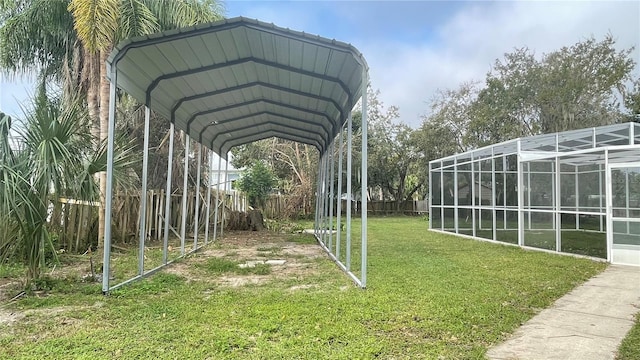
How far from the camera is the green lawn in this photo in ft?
10.6

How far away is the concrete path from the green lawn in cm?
14

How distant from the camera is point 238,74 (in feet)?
21.9

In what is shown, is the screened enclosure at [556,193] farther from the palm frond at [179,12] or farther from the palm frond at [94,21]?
the palm frond at [94,21]

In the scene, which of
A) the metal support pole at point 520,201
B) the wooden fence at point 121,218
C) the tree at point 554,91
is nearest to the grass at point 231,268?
the wooden fence at point 121,218

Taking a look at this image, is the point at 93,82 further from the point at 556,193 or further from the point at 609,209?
the point at 609,209

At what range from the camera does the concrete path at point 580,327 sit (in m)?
3.25

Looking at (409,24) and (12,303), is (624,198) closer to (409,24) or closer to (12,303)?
(409,24)

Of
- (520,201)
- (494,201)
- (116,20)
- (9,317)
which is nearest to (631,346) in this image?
(9,317)

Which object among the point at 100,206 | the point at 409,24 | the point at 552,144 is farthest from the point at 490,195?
the point at 100,206

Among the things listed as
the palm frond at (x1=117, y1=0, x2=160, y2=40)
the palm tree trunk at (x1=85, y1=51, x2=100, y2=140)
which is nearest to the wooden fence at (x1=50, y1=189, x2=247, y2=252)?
the palm tree trunk at (x1=85, y1=51, x2=100, y2=140)

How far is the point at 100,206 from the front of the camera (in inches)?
307

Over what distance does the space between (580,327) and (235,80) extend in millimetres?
5694

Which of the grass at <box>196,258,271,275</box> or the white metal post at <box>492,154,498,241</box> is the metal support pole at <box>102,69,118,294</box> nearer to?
the grass at <box>196,258,271,275</box>

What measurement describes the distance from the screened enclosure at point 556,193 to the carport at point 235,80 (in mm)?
4857
